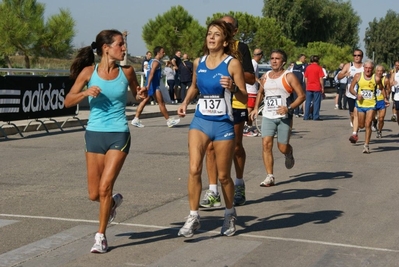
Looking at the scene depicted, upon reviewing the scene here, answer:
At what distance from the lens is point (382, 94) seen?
1606 centimetres

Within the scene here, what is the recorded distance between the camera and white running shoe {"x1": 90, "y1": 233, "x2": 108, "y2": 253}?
21.9 ft

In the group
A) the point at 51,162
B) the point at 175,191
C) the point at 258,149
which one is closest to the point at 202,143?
the point at 175,191

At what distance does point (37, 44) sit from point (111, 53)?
2850 centimetres

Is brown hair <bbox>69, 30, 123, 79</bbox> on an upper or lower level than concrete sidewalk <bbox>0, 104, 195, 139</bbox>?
upper

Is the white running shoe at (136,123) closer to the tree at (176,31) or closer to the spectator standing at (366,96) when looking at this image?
the spectator standing at (366,96)

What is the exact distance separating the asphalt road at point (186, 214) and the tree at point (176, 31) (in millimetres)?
40291

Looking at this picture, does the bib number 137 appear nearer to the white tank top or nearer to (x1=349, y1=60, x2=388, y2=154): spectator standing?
the white tank top

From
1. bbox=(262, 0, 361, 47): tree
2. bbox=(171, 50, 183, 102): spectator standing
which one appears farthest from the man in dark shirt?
bbox=(262, 0, 361, 47): tree

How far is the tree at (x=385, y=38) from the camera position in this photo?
359 ft

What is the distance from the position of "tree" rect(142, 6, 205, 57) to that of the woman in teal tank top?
47.0 meters

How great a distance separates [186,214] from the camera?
8516 mm

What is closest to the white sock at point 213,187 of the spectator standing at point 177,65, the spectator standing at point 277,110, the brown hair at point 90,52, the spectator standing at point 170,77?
the spectator standing at point 277,110

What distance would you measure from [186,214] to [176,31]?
47933 millimetres

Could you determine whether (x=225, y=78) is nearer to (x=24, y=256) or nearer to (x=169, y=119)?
(x=24, y=256)
